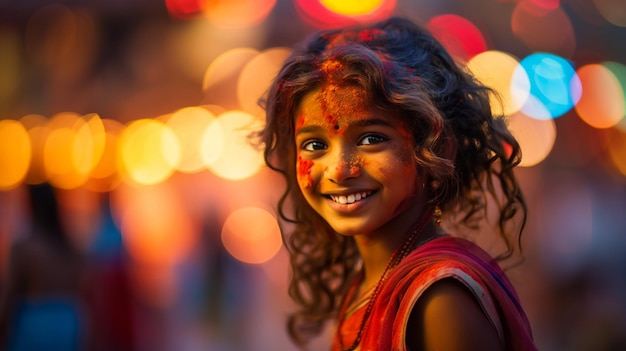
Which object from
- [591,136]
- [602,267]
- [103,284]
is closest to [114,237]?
[103,284]

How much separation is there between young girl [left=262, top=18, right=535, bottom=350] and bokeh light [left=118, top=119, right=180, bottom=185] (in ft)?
41.1

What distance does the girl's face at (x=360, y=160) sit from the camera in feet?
6.49

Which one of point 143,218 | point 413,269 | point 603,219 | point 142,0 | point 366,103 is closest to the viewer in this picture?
point 413,269

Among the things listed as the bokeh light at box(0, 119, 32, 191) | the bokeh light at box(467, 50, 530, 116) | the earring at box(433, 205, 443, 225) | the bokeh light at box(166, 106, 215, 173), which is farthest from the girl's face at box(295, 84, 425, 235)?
the bokeh light at box(166, 106, 215, 173)

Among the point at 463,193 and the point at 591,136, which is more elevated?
the point at 463,193

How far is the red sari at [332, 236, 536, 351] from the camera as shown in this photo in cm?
173

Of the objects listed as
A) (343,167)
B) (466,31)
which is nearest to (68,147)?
(466,31)

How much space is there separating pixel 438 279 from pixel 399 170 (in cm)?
38

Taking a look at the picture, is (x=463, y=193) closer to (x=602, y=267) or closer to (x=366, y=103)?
(x=366, y=103)

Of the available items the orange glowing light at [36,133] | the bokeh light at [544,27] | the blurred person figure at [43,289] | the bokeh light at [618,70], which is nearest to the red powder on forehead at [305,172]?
the blurred person figure at [43,289]

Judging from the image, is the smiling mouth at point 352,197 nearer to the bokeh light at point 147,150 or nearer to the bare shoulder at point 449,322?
the bare shoulder at point 449,322

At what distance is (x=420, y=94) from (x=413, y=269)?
1.65 ft

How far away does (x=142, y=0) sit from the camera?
985 cm

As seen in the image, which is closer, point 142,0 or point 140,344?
point 140,344
